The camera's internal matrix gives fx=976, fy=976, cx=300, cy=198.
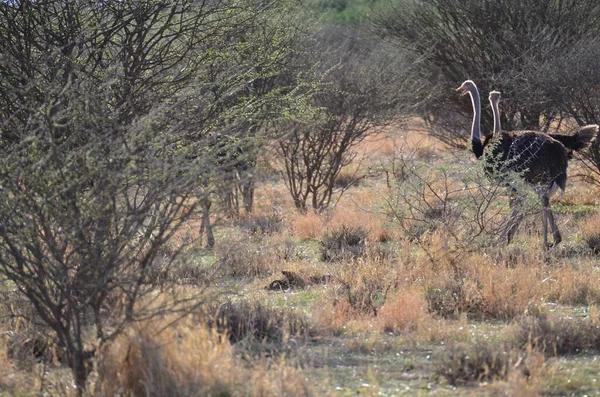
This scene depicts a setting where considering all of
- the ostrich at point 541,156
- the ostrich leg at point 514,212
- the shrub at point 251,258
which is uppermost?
the ostrich at point 541,156

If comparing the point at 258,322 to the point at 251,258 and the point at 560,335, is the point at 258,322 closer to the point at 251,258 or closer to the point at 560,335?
the point at 560,335

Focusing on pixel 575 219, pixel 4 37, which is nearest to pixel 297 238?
pixel 575 219

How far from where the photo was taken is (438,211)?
33.1 feet

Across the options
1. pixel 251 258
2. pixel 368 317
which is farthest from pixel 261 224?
pixel 368 317

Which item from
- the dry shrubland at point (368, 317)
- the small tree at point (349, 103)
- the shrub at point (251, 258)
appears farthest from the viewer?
the small tree at point (349, 103)

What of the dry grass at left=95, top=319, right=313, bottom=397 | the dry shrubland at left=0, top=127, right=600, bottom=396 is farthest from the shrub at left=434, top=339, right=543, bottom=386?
the dry grass at left=95, top=319, right=313, bottom=397

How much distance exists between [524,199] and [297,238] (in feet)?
13.1

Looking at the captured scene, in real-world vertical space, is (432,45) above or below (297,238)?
above

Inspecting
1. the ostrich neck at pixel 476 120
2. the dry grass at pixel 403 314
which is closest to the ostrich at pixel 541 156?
the ostrich neck at pixel 476 120

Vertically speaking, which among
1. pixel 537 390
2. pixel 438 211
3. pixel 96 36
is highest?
pixel 96 36

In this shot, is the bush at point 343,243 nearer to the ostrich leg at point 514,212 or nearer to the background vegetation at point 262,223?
the background vegetation at point 262,223

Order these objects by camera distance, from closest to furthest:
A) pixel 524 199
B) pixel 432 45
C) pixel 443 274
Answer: pixel 443 274 → pixel 524 199 → pixel 432 45

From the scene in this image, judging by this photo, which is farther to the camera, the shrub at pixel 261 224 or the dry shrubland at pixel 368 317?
the shrub at pixel 261 224

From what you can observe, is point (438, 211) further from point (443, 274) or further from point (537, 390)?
point (537, 390)
